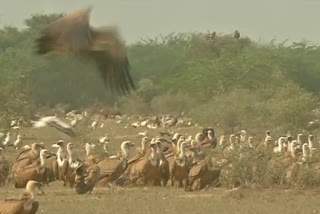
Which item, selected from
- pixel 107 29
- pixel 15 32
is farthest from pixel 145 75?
pixel 107 29

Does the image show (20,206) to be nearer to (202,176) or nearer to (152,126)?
(202,176)

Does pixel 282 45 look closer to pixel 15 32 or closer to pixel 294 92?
pixel 15 32

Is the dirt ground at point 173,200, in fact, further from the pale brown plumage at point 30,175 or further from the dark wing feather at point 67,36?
the dark wing feather at point 67,36

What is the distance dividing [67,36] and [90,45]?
4.6 inches

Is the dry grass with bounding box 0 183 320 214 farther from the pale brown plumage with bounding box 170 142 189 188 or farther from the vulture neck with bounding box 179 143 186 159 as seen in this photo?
the vulture neck with bounding box 179 143 186 159

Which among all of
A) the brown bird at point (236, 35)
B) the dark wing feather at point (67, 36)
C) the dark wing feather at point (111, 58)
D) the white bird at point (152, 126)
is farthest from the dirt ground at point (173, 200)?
the brown bird at point (236, 35)

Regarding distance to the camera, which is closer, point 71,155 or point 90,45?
point 90,45

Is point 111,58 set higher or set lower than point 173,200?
higher

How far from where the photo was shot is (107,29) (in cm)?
468

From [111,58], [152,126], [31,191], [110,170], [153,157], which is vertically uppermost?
[152,126]

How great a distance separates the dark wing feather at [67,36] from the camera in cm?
441

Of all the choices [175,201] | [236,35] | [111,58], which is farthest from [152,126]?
[111,58]

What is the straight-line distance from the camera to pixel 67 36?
445 centimetres

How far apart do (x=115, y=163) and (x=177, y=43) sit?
51176mm
